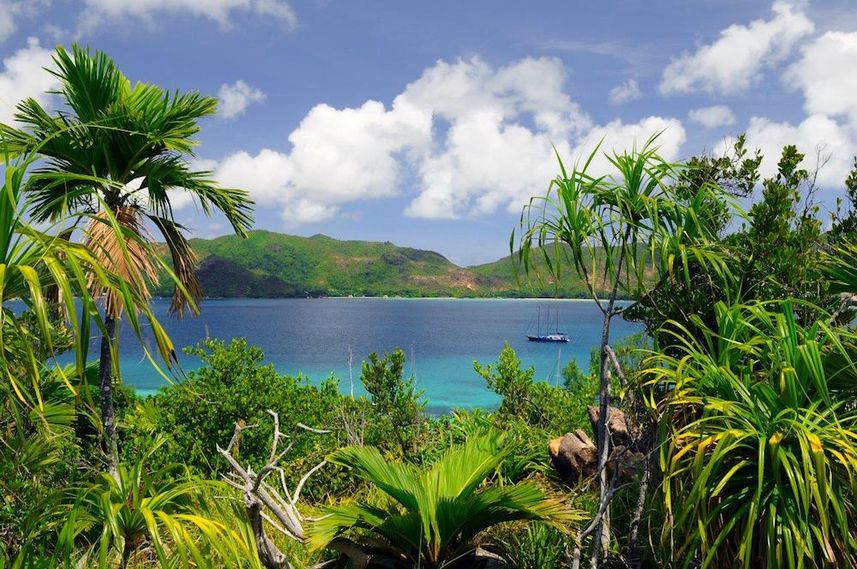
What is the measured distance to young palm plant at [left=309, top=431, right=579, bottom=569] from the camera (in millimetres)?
3727

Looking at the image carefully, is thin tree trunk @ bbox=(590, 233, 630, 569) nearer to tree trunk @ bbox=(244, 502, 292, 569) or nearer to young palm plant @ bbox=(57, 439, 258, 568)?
tree trunk @ bbox=(244, 502, 292, 569)

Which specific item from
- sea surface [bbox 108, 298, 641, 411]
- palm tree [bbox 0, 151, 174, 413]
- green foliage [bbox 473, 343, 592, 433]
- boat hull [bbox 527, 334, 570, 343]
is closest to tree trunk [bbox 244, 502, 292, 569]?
palm tree [bbox 0, 151, 174, 413]

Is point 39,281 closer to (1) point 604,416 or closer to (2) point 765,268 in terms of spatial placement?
(1) point 604,416

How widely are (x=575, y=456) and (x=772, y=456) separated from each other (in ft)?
8.80

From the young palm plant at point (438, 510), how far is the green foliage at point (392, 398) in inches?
122

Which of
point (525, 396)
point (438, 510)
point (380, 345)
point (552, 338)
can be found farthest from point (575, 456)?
point (552, 338)

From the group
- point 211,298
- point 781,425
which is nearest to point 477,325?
point 211,298

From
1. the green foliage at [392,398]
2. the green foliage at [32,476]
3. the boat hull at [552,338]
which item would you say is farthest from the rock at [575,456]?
the boat hull at [552,338]

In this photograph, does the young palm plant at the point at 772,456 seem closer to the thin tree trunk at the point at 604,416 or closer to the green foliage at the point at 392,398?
the thin tree trunk at the point at 604,416

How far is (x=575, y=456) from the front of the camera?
5.30 metres

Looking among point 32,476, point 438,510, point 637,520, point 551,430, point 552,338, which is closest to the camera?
point 637,520

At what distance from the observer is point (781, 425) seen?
2936mm

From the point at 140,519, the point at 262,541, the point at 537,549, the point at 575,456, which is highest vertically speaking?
the point at 140,519

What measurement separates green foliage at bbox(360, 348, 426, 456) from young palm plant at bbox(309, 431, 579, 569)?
→ 310 cm
